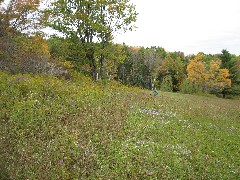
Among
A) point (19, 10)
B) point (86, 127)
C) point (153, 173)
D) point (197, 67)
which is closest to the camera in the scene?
point (153, 173)

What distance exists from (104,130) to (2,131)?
10.6 ft

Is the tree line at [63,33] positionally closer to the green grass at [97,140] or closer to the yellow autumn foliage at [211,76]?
the green grass at [97,140]

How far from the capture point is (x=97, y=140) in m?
8.16

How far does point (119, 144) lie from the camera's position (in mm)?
8117

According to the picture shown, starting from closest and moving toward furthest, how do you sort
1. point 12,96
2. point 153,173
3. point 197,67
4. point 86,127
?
point 153,173
point 86,127
point 12,96
point 197,67

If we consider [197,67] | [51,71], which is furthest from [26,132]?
[197,67]

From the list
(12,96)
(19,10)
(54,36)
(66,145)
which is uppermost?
(19,10)

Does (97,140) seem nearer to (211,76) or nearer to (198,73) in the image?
(211,76)

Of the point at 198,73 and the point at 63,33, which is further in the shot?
the point at 198,73

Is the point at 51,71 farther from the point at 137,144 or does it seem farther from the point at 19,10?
the point at 137,144

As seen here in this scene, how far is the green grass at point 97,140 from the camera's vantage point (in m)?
6.28

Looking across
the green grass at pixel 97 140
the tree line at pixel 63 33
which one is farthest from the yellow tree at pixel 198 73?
the green grass at pixel 97 140

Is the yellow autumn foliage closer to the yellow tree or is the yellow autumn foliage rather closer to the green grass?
the yellow tree

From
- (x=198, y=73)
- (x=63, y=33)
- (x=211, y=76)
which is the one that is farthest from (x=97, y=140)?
(x=198, y=73)
